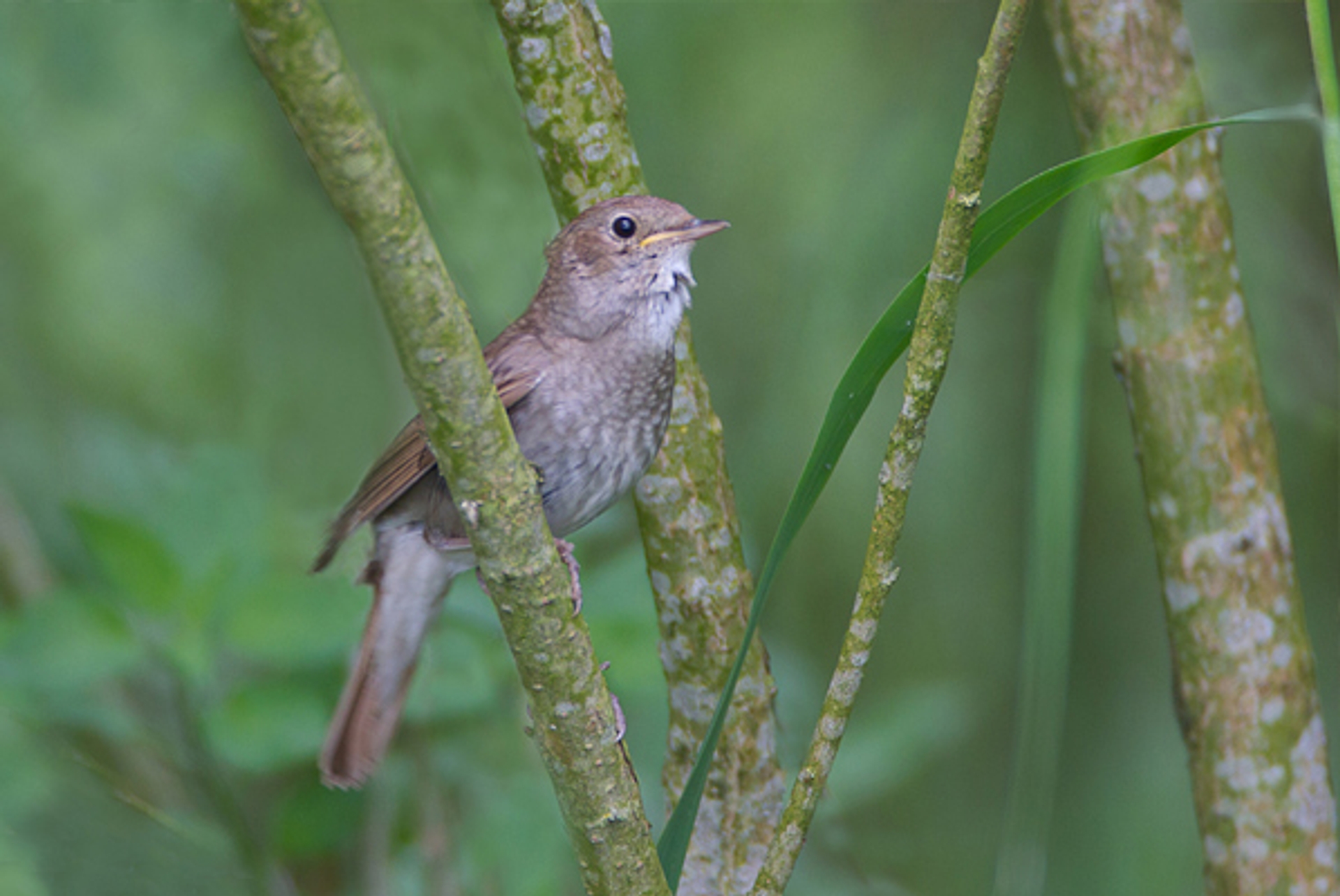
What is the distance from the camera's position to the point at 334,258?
Answer: 553 centimetres

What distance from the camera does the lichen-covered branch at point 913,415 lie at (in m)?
1.65

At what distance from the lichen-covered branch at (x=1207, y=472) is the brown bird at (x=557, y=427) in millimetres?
911

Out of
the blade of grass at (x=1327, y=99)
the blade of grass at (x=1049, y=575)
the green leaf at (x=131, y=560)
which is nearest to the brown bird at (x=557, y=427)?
the green leaf at (x=131, y=560)

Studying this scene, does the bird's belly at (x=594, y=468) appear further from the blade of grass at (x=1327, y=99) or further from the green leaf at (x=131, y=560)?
the blade of grass at (x=1327, y=99)

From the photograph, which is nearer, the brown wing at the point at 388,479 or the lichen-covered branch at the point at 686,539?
the lichen-covered branch at the point at 686,539

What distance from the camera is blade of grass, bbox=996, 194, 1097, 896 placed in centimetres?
173

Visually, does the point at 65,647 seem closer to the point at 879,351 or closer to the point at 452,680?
the point at 452,680

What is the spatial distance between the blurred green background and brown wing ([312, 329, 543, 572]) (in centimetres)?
18

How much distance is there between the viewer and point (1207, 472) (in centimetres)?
277

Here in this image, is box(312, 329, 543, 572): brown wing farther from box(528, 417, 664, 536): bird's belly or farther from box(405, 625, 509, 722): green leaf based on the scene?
box(405, 625, 509, 722): green leaf

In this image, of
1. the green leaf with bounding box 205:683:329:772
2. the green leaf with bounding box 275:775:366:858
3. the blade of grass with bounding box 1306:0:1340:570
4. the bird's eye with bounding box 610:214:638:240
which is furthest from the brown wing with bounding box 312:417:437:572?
the blade of grass with bounding box 1306:0:1340:570

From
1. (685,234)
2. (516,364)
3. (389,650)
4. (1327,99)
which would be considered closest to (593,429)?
(516,364)

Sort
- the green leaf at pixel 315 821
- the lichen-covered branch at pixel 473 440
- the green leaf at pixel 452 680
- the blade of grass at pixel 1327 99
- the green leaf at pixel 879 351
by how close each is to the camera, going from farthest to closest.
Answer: the green leaf at pixel 315 821, the green leaf at pixel 452 680, the green leaf at pixel 879 351, the blade of grass at pixel 1327 99, the lichen-covered branch at pixel 473 440

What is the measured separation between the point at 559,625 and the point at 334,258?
400 centimetres
